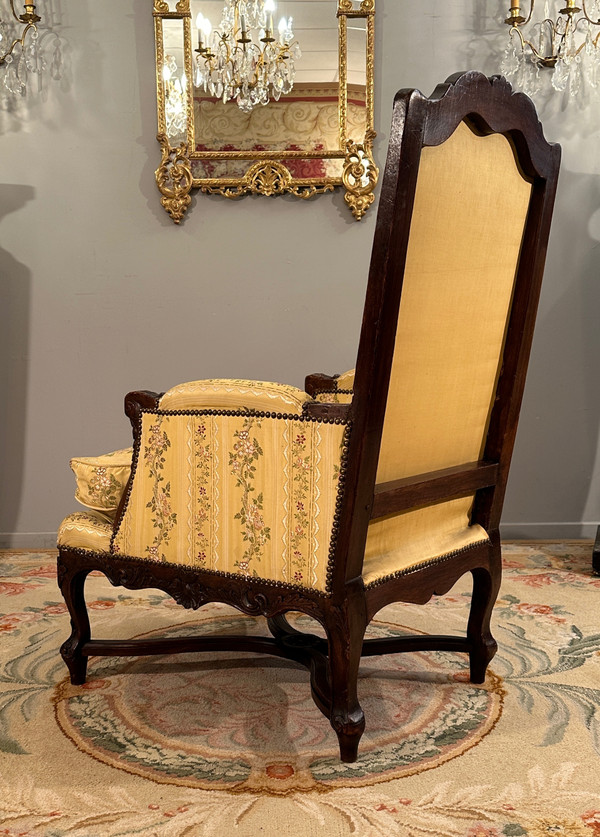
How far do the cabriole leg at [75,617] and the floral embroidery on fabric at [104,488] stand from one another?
17 centimetres

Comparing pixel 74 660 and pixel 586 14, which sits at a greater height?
pixel 586 14

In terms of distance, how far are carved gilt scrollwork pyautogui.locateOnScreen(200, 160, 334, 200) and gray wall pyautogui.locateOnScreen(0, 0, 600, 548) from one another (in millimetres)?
55

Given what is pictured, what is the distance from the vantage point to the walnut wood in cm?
170

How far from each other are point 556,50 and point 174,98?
1.58m

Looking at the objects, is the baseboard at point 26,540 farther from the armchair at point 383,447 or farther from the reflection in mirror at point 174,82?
the reflection in mirror at point 174,82

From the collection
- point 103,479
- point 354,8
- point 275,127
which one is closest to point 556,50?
point 354,8

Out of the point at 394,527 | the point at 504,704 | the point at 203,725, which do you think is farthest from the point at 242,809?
the point at 504,704

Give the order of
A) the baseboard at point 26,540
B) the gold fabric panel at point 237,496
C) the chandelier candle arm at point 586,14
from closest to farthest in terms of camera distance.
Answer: the gold fabric panel at point 237,496
the chandelier candle arm at point 586,14
the baseboard at point 26,540

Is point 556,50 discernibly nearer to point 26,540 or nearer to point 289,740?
point 289,740

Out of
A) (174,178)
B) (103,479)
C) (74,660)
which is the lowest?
(74,660)

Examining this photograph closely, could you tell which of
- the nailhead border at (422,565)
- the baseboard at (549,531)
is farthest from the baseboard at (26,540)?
the nailhead border at (422,565)

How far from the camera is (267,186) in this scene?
11.6 feet

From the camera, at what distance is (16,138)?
3.54 m

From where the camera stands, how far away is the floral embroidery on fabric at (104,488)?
2.02m
